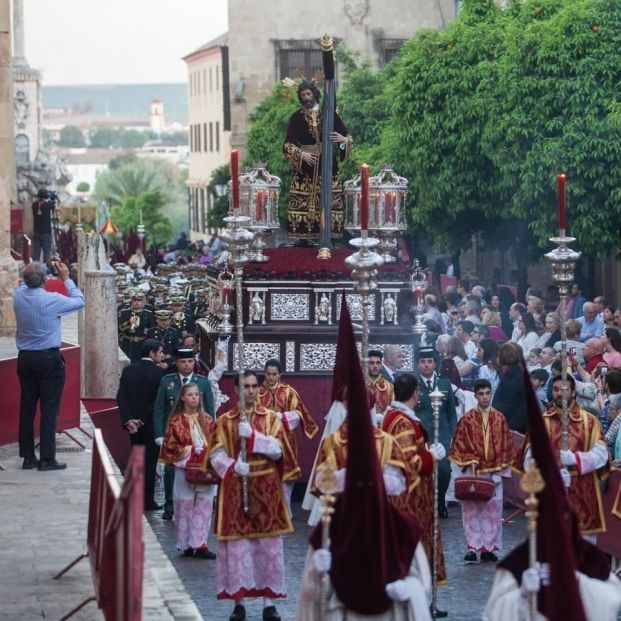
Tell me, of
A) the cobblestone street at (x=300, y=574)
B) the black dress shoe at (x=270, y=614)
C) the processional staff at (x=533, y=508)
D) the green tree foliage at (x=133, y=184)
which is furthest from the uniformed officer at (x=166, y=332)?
the green tree foliage at (x=133, y=184)

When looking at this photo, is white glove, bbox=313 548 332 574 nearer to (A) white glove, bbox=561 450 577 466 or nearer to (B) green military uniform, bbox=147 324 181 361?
(A) white glove, bbox=561 450 577 466

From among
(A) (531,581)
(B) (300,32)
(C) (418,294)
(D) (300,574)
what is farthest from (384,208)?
(B) (300,32)

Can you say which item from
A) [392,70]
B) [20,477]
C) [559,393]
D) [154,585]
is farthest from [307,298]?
[392,70]

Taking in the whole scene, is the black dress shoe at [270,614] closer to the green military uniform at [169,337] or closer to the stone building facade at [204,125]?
the green military uniform at [169,337]

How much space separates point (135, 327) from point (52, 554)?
12333 millimetres

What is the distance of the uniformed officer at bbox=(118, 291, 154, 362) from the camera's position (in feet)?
80.0

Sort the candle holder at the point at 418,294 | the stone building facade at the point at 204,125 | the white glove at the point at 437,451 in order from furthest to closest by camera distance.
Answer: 1. the stone building facade at the point at 204,125
2. the candle holder at the point at 418,294
3. the white glove at the point at 437,451

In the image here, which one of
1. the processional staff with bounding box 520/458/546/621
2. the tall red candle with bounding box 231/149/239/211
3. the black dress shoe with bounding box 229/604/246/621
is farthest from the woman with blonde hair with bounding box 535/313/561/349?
the processional staff with bounding box 520/458/546/621

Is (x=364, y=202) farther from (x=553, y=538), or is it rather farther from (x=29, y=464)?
(x=29, y=464)

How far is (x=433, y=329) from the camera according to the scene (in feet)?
72.6

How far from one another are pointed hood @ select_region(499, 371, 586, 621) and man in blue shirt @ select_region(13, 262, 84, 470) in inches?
276

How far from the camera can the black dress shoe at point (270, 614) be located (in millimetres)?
12508

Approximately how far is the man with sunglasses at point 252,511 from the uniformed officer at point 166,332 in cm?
747

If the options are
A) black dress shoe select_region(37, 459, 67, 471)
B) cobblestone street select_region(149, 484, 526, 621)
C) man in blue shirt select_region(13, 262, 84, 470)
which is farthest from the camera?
black dress shoe select_region(37, 459, 67, 471)
